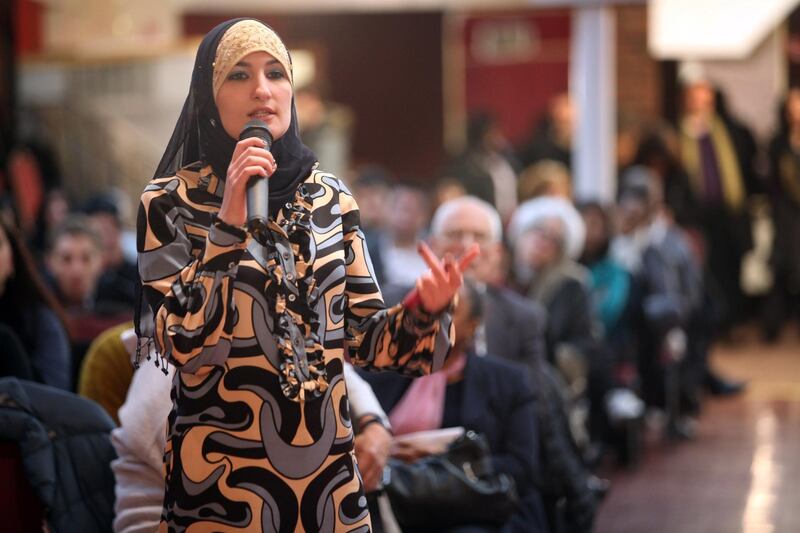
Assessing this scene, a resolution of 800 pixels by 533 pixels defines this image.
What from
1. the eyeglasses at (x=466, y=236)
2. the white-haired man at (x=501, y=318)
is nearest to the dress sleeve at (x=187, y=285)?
the white-haired man at (x=501, y=318)

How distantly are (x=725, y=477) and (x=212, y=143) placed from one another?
5086 millimetres

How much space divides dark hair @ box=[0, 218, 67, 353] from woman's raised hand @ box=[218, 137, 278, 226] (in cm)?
207

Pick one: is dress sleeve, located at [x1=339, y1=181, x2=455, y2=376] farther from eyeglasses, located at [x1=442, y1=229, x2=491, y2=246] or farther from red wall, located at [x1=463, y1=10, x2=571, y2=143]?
red wall, located at [x1=463, y1=10, x2=571, y2=143]

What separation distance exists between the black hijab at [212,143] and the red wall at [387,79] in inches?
500

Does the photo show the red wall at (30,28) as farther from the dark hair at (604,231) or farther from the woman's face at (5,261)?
the woman's face at (5,261)

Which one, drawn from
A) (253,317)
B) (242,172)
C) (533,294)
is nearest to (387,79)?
(533,294)

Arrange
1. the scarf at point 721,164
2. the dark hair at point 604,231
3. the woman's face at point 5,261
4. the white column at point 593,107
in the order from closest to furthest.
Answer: the woman's face at point 5,261, the dark hair at point 604,231, the white column at point 593,107, the scarf at point 721,164

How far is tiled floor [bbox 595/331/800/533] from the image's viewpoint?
599 cm

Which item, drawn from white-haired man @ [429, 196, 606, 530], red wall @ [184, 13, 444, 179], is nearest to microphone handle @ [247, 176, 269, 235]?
white-haired man @ [429, 196, 606, 530]

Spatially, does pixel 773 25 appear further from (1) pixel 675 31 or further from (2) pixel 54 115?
(2) pixel 54 115

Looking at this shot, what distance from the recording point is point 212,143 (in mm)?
2441

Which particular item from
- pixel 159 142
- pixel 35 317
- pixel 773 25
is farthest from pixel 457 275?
pixel 773 25

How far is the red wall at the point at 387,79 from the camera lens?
15.2m

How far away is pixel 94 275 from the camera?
5.94 meters
